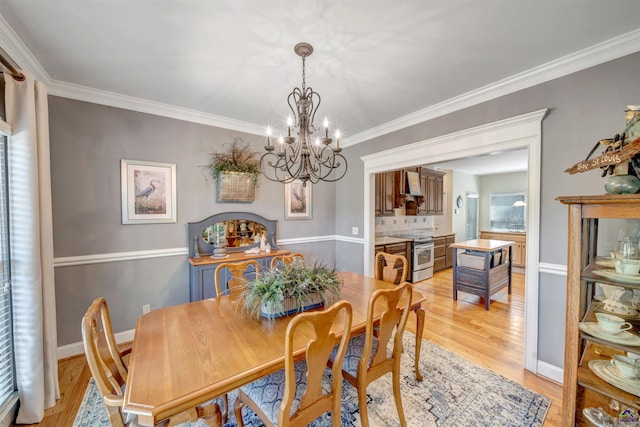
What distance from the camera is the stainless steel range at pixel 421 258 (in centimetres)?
490

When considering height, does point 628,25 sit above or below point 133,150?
above

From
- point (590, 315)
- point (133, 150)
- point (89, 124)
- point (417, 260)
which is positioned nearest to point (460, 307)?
point (417, 260)

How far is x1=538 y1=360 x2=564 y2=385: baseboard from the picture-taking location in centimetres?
210

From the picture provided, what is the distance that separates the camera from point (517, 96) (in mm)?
2311

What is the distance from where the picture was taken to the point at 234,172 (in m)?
3.27

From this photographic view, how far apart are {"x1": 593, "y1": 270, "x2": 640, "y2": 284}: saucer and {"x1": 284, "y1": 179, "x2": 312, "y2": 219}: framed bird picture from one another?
3.26 metres

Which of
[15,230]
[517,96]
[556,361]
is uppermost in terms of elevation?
[517,96]

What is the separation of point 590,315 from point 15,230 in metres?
3.63

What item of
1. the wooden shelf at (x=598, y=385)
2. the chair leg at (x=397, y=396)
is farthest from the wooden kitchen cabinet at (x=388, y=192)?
the wooden shelf at (x=598, y=385)

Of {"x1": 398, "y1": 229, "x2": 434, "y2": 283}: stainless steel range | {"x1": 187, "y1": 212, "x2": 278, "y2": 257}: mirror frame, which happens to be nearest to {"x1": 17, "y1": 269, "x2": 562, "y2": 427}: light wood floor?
{"x1": 398, "y1": 229, "x2": 434, "y2": 283}: stainless steel range

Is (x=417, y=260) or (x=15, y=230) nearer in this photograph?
(x=15, y=230)

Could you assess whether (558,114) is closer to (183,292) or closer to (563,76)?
(563,76)

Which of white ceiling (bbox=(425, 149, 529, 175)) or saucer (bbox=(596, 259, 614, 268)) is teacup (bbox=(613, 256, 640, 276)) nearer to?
saucer (bbox=(596, 259, 614, 268))

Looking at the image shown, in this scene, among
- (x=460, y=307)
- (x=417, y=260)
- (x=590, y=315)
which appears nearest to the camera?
(x=590, y=315)
